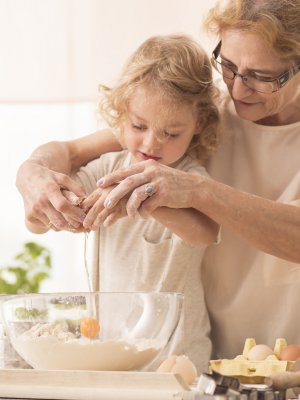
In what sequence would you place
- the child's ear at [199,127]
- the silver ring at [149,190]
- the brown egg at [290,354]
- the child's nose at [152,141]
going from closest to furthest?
the brown egg at [290,354], the silver ring at [149,190], the child's nose at [152,141], the child's ear at [199,127]

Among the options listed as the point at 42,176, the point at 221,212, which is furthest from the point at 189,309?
the point at 42,176

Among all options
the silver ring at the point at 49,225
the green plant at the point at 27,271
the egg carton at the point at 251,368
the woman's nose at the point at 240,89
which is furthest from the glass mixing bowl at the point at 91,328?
the green plant at the point at 27,271

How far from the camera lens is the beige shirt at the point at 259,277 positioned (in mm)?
1919

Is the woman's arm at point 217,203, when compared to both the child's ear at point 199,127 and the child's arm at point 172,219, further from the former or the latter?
the child's ear at point 199,127

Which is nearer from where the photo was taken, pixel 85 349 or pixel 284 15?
pixel 85 349

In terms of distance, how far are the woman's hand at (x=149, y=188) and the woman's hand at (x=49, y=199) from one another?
0.08 metres

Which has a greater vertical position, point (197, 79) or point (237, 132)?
point (197, 79)

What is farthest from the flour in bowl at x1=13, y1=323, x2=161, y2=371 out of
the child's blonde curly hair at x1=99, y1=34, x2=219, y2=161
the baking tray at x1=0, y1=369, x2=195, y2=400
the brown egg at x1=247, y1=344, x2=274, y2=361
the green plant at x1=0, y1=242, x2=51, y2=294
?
the green plant at x1=0, y1=242, x2=51, y2=294

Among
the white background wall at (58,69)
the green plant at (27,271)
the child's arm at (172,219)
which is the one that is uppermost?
the child's arm at (172,219)

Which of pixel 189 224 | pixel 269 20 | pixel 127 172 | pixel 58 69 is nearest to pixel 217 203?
pixel 189 224

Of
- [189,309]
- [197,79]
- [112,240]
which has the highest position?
[197,79]

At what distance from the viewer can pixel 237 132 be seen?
79.7 inches

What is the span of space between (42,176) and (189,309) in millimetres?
441

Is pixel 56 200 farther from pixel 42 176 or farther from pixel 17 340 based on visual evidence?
pixel 17 340
